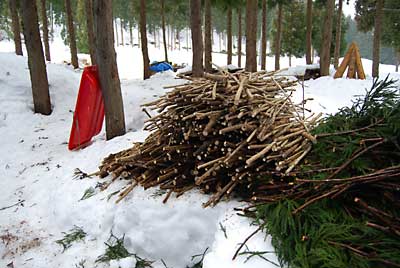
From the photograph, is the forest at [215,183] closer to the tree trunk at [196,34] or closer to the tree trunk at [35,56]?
the tree trunk at [35,56]

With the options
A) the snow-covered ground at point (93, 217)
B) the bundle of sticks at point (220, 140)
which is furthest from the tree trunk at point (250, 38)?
the bundle of sticks at point (220, 140)

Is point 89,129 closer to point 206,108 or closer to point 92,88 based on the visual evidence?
point 92,88

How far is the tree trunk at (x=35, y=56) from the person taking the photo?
24.9ft

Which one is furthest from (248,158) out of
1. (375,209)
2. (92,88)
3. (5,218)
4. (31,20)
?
(31,20)

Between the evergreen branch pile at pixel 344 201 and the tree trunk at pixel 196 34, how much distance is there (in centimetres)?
633

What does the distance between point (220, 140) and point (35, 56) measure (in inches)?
238

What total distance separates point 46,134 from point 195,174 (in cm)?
482

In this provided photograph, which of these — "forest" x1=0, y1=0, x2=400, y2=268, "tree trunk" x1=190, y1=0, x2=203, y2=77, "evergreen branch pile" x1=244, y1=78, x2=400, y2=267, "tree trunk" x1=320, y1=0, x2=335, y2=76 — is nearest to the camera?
"evergreen branch pile" x1=244, y1=78, x2=400, y2=267

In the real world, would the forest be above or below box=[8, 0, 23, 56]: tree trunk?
below

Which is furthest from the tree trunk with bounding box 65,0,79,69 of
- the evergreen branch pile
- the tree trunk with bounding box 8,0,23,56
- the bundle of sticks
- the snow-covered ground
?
the evergreen branch pile

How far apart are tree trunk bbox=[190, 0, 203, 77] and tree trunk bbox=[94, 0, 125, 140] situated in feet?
10.8

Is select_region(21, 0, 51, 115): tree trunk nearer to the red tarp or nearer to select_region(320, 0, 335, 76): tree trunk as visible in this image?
the red tarp

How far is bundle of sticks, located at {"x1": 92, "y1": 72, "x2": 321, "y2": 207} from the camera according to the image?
307cm

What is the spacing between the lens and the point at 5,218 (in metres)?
4.37
